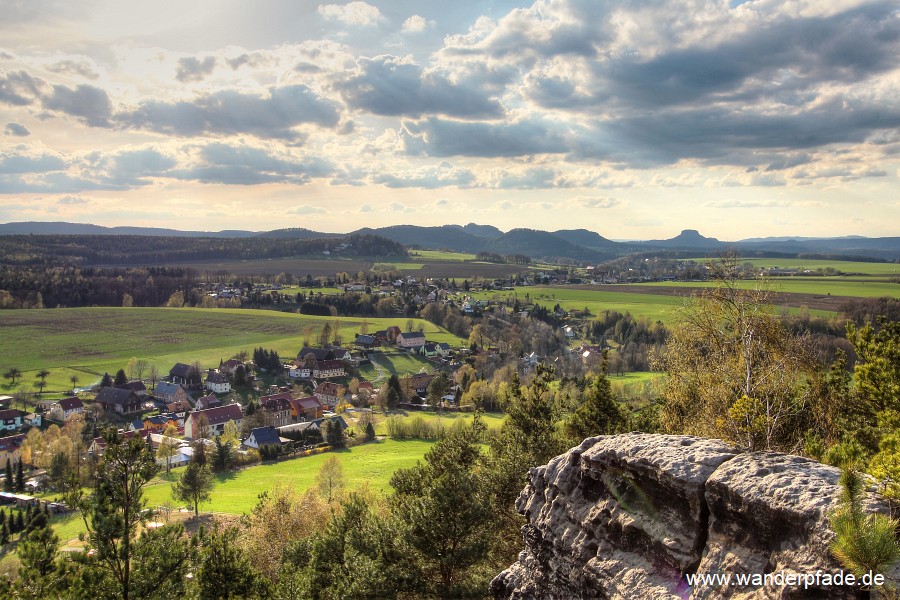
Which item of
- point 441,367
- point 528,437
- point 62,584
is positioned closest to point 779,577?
point 62,584

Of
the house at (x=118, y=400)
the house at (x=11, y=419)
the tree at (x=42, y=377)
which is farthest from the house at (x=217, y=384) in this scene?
the house at (x=11, y=419)

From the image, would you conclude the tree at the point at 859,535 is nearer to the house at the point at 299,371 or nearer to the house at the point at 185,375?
the house at the point at 185,375

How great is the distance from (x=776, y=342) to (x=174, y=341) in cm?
11813

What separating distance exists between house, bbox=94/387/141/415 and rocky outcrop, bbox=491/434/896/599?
8915 centimetres

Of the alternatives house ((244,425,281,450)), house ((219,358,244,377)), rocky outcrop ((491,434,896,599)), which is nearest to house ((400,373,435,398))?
house ((244,425,281,450))

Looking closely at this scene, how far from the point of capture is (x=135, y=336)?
381 feet

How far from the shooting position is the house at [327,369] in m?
108

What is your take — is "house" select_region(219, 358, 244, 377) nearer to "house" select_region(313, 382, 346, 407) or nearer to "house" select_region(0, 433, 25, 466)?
"house" select_region(313, 382, 346, 407)

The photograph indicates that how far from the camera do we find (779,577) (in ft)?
25.5

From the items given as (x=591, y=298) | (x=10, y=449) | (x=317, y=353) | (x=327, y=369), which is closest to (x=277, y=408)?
(x=327, y=369)

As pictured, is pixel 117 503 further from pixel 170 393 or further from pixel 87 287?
pixel 87 287

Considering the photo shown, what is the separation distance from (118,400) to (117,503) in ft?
272

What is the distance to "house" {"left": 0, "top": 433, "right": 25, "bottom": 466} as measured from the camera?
65438 mm

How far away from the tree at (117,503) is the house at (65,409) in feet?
248
